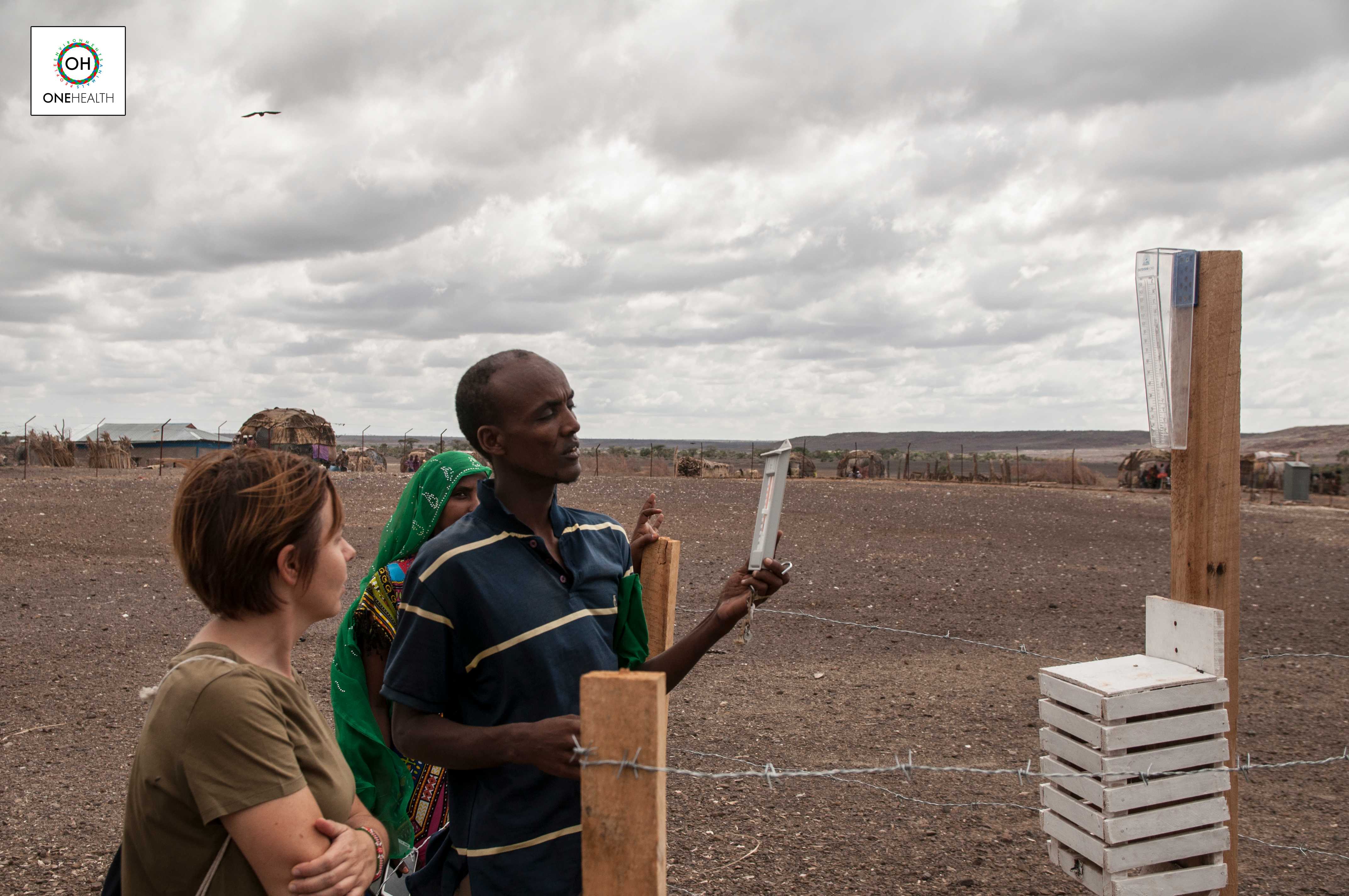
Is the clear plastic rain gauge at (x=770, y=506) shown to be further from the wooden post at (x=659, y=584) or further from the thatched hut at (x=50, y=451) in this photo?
the thatched hut at (x=50, y=451)

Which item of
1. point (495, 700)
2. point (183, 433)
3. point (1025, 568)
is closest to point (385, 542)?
point (495, 700)

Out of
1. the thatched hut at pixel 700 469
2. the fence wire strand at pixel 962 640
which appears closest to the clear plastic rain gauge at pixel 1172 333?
the fence wire strand at pixel 962 640

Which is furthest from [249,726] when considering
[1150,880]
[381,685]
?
[1150,880]

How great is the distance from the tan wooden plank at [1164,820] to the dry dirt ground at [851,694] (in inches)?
48.7

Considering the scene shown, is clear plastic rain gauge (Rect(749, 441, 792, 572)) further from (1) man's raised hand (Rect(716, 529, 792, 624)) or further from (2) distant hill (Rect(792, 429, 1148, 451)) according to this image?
(2) distant hill (Rect(792, 429, 1148, 451))

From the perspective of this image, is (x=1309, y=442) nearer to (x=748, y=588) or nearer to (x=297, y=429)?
(x=297, y=429)

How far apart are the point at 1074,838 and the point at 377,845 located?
1.99 m

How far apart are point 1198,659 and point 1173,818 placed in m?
0.45

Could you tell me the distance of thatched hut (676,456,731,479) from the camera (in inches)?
1345

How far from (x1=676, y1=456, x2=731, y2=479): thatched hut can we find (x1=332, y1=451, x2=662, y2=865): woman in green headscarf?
29.5 m

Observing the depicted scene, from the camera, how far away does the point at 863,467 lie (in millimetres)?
39281

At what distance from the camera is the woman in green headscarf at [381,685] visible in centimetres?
270

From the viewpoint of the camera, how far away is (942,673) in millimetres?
Result: 7094

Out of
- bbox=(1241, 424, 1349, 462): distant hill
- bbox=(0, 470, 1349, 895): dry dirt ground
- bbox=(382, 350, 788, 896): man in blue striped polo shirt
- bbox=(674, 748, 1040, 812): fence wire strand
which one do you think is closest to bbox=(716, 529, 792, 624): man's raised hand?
bbox=(382, 350, 788, 896): man in blue striped polo shirt
